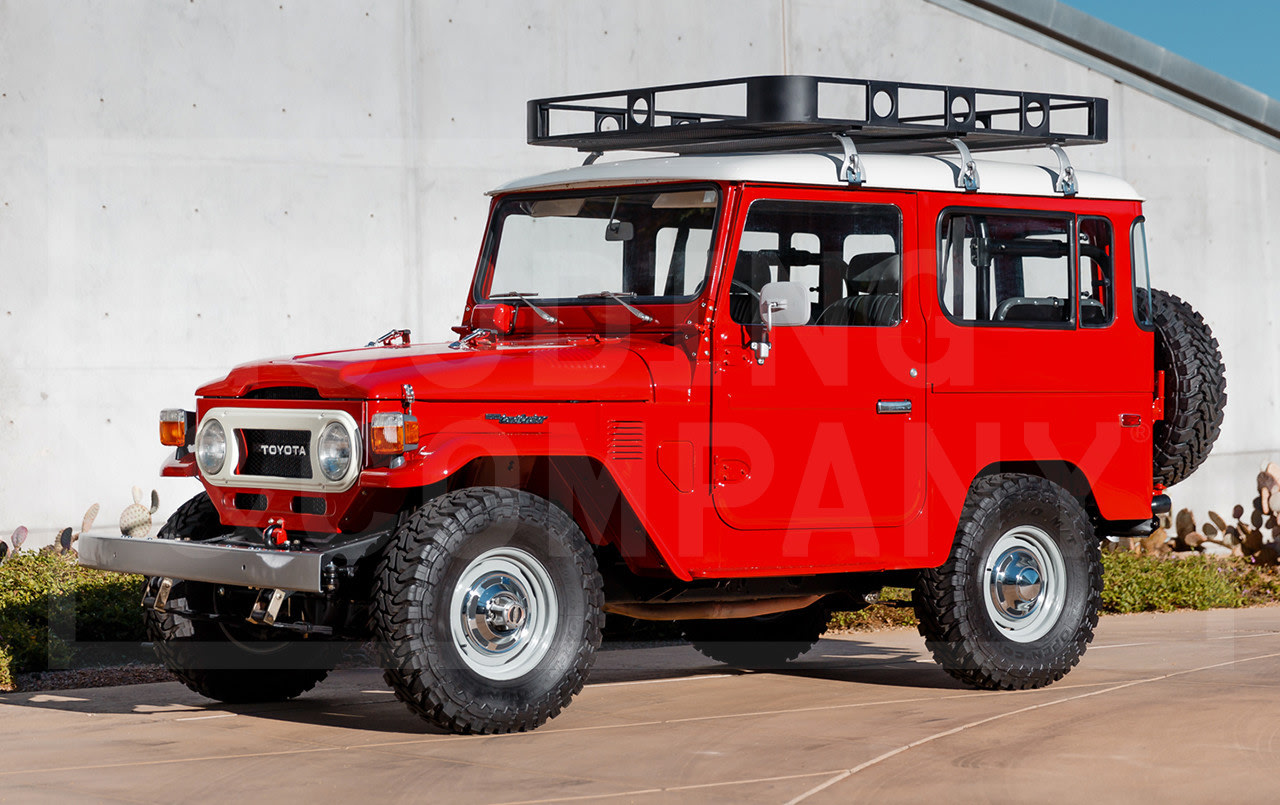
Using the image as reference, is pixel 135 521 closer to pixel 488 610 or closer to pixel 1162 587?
pixel 488 610

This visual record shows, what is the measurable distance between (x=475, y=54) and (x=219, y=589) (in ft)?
21.6

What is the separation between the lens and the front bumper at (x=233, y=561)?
247 inches

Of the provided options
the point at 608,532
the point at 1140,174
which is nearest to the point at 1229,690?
the point at 608,532

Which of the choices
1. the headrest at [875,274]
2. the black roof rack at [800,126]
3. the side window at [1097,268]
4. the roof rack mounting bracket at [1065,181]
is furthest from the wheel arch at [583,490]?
the roof rack mounting bracket at [1065,181]

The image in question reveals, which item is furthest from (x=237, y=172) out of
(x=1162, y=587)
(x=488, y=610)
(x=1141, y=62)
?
(x=1141, y=62)

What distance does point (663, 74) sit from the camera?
1370 cm

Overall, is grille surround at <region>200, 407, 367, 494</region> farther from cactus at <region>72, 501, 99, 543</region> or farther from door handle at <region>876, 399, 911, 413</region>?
cactus at <region>72, 501, 99, 543</region>

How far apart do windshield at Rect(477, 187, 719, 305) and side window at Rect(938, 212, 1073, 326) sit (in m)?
1.26

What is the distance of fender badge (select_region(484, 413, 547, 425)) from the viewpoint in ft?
21.7

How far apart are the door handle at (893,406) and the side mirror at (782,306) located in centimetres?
68

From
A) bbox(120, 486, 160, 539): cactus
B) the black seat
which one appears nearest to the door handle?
the black seat

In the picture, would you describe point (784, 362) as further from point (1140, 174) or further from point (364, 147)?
point (1140, 174)

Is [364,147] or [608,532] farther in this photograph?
[364,147]

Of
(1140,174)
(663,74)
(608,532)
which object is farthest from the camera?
(1140,174)
